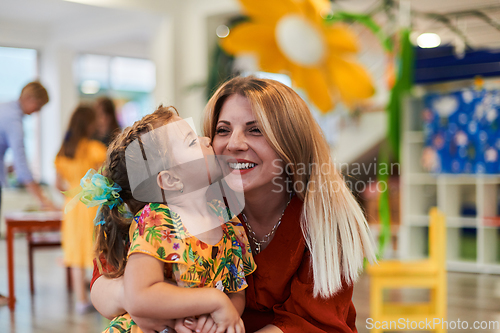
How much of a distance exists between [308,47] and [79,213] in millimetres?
2834

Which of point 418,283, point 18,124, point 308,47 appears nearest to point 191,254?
point 308,47

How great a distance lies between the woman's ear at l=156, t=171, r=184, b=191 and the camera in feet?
3.60

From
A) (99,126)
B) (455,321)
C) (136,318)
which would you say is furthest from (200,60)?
(136,318)

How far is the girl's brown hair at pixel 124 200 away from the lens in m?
1.12

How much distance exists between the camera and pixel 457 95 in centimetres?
471

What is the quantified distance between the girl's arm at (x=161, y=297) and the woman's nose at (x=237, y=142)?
1.22ft

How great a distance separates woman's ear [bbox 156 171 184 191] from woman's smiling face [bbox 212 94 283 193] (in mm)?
178

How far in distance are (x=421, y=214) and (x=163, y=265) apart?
4669mm

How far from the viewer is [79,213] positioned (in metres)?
3.43

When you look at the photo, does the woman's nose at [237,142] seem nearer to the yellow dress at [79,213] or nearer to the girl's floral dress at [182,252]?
the girl's floral dress at [182,252]

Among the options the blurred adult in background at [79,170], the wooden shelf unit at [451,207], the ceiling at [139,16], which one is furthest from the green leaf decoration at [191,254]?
the wooden shelf unit at [451,207]

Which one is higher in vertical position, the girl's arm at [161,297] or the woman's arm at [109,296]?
the girl's arm at [161,297]

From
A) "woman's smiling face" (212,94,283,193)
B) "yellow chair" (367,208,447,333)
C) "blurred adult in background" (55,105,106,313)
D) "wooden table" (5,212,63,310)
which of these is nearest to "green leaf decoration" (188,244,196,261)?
"woman's smiling face" (212,94,283,193)

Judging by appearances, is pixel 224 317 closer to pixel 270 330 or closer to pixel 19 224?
pixel 270 330
